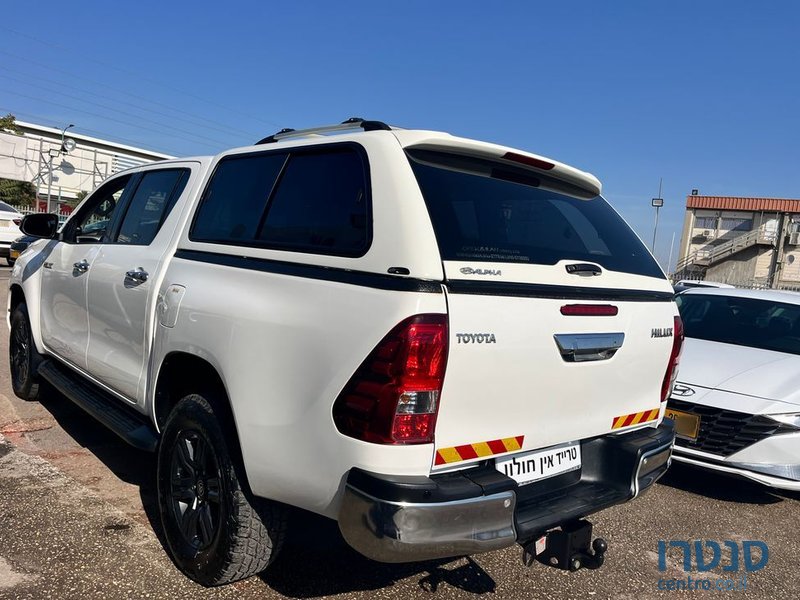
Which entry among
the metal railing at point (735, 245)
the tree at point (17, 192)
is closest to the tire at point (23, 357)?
the tree at point (17, 192)

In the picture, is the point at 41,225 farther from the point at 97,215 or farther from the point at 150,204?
the point at 150,204

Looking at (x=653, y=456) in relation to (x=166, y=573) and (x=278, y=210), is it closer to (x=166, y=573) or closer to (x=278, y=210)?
(x=278, y=210)

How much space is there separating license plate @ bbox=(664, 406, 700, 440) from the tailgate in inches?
67.0

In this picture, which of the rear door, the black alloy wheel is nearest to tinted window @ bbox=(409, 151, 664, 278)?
the rear door

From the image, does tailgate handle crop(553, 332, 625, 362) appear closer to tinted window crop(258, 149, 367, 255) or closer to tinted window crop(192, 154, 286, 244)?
tinted window crop(258, 149, 367, 255)

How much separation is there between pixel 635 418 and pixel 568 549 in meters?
0.72

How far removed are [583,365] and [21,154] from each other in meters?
35.8

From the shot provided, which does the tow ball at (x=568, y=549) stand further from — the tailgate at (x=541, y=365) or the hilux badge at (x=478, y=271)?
the hilux badge at (x=478, y=271)

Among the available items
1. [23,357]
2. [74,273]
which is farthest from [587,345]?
[23,357]

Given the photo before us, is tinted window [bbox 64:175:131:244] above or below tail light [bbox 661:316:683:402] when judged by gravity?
above

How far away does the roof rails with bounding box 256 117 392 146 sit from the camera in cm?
273

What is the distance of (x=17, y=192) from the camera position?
36.1 meters

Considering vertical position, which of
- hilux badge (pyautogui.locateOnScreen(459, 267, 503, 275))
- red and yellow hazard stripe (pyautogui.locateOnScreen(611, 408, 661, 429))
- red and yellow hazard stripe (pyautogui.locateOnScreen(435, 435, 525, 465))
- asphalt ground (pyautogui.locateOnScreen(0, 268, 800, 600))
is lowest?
asphalt ground (pyautogui.locateOnScreen(0, 268, 800, 600))

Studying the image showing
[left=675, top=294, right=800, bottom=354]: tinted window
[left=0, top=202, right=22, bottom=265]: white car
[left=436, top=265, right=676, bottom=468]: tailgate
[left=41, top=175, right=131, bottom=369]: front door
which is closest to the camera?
[left=436, top=265, right=676, bottom=468]: tailgate
